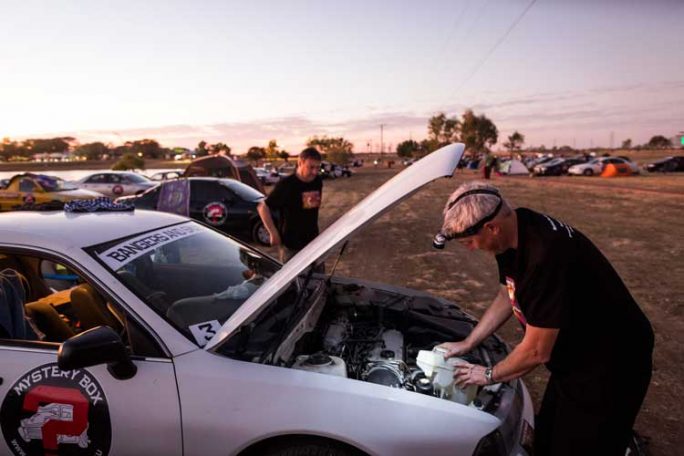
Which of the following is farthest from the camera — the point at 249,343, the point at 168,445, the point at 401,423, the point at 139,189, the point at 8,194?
the point at 139,189

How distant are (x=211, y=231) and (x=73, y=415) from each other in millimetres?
1500

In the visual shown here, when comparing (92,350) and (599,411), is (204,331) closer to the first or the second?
(92,350)

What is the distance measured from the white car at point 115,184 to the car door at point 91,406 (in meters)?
17.1

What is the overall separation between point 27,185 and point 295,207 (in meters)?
11.8

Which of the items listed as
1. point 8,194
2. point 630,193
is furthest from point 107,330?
point 630,193

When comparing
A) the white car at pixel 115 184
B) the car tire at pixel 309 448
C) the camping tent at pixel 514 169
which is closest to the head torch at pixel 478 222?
the car tire at pixel 309 448

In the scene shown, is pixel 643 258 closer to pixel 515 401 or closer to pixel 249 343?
pixel 515 401

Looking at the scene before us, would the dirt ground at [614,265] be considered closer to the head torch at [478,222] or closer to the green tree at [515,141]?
the head torch at [478,222]

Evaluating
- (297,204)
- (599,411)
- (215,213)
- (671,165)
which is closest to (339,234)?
(599,411)

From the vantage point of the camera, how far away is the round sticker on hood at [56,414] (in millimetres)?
1835

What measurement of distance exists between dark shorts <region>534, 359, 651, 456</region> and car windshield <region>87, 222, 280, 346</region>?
155cm

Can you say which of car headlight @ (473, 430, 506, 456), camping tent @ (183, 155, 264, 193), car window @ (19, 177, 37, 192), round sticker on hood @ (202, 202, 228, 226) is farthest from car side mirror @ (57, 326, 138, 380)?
car window @ (19, 177, 37, 192)

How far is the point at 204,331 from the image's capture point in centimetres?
208

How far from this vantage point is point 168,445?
71.1 inches
